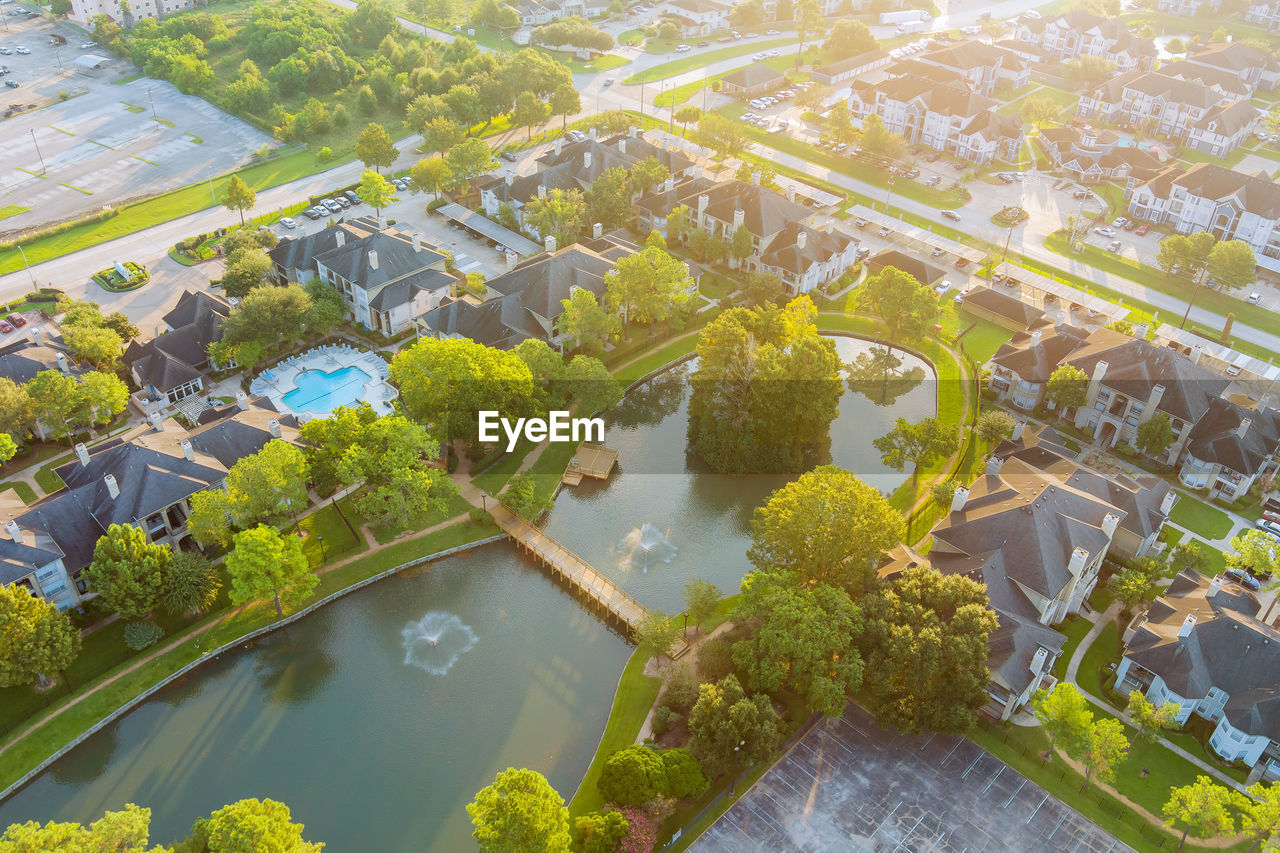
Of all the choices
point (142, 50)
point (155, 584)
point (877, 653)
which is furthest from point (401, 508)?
point (142, 50)

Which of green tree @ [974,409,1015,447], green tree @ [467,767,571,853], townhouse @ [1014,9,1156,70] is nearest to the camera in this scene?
green tree @ [467,767,571,853]

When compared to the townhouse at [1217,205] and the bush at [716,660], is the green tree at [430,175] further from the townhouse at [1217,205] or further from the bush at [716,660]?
the townhouse at [1217,205]

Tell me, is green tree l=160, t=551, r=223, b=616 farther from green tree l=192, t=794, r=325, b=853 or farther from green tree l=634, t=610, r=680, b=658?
green tree l=634, t=610, r=680, b=658

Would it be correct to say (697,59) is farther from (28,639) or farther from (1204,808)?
(1204,808)

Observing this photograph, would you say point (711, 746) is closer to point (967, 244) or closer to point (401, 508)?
point (401, 508)

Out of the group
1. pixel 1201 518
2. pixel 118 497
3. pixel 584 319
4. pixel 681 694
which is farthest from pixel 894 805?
pixel 118 497

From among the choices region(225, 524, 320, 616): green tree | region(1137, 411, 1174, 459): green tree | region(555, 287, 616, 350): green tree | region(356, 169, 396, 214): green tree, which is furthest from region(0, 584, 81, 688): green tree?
region(1137, 411, 1174, 459): green tree

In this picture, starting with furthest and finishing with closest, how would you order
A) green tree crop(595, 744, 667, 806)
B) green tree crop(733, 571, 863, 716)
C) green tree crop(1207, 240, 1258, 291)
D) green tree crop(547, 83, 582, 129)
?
1. green tree crop(547, 83, 582, 129)
2. green tree crop(1207, 240, 1258, 291)
3. green tree crop(733, 571, 863, 716)
4. green tree crop(595, 744, 667, 806)
